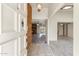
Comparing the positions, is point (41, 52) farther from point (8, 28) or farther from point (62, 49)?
point (8, 28)

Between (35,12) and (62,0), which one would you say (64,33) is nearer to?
(35,12)


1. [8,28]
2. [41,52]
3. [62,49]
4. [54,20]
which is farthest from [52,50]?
[8,28]

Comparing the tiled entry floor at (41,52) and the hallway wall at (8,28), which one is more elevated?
the hallway wall at (8,28)

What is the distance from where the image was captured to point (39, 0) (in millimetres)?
542

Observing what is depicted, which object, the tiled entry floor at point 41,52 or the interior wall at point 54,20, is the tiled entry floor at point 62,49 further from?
the interior wall at point 54,20

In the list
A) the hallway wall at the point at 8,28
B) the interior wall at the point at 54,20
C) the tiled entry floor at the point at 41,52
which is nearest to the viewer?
the hallway wall at the point at 8,28

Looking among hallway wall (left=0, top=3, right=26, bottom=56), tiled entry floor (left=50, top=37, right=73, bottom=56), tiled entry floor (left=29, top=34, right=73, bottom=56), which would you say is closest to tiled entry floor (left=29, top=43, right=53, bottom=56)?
tiled entry floor (left=29, top=34, right=73, bottom=56)

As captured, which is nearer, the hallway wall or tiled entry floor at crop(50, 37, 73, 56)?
the hallway wall

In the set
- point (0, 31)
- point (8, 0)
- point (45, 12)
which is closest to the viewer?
point (8, 0)

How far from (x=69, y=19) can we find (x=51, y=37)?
2.01 metres

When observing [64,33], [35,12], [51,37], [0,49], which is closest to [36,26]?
[64,33]

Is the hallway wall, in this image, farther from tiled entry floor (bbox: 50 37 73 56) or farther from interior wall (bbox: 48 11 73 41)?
interior wall (bbox: 48 11 73 41)

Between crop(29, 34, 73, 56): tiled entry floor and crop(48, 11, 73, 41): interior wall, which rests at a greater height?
crop(48, 11, 73, 41): interior wall

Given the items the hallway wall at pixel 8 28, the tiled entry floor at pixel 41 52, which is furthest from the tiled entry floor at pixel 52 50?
the hallway wall at pixel 8 28
